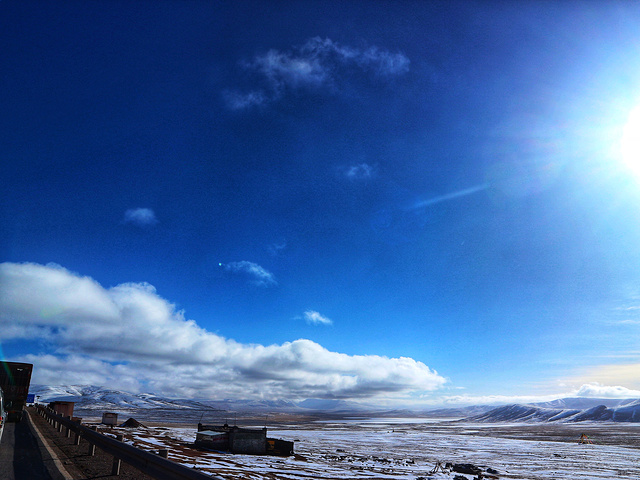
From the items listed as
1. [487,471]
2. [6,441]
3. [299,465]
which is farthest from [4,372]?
[487,471]

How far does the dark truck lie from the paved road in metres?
15.9

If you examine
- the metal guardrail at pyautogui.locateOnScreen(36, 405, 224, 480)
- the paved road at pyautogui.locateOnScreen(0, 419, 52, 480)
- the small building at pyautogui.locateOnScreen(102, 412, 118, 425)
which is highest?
the metal guardrail at pyautogui.locateOnScreen(36, 405, 224, 480)

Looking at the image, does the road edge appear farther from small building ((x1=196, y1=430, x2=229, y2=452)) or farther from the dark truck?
the dark truck

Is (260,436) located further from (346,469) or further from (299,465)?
(346,469)

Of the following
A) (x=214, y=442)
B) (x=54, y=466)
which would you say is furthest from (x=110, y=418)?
(x=54, y=466)

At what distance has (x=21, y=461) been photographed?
40.3ft

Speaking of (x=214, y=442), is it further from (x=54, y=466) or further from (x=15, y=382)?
(x=54, y=466)

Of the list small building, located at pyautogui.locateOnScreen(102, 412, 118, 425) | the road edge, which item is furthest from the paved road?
small building, located at pyautogui.locateOnScreen(102, 412, 118, 425)

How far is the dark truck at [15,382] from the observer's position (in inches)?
1172

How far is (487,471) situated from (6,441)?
1226 inches

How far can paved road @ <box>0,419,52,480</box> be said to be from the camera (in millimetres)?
10070

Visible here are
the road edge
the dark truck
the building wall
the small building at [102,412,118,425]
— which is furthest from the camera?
the small building at [102,412,118,425]

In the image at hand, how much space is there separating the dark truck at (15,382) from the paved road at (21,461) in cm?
1591

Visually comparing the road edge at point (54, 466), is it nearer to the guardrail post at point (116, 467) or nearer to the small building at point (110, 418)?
the guardrail post at point (116, 467)
